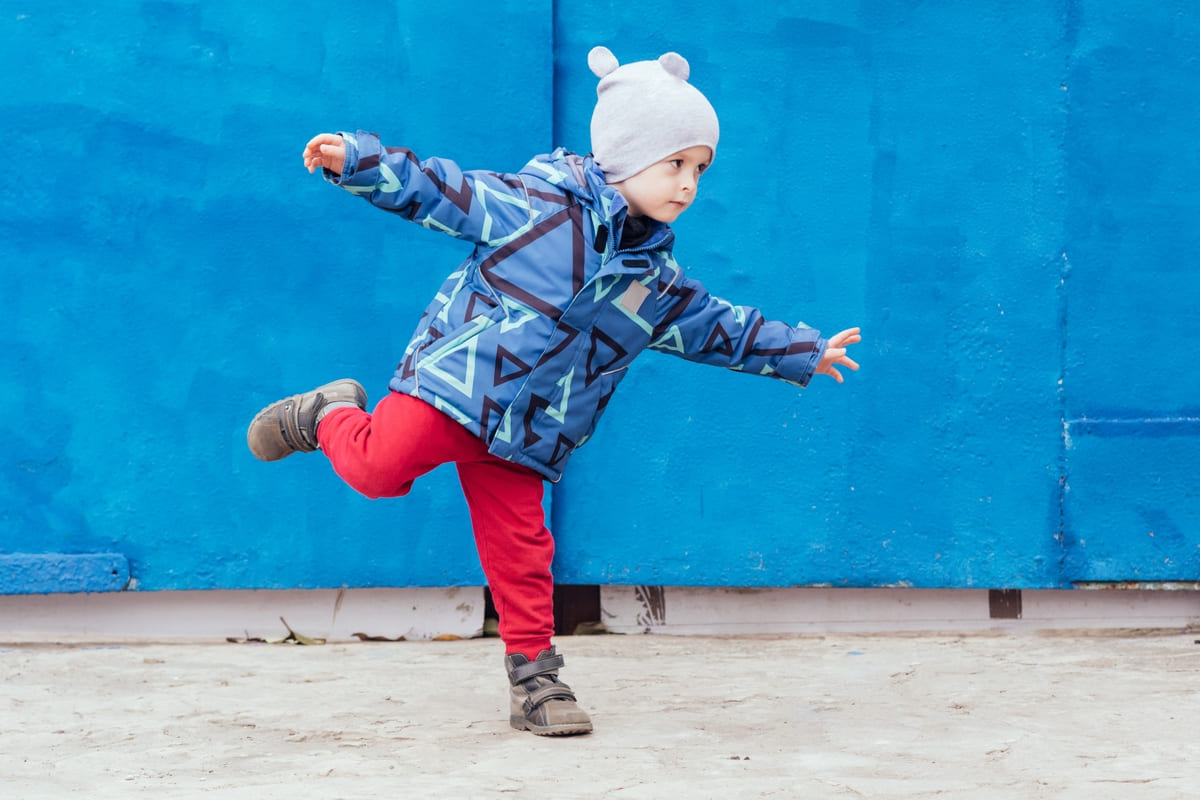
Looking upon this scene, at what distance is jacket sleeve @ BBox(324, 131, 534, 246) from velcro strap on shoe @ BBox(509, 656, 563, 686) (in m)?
0.85

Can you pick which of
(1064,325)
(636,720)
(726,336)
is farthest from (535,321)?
(1064,325)

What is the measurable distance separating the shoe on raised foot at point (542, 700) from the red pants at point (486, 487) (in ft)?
0.11

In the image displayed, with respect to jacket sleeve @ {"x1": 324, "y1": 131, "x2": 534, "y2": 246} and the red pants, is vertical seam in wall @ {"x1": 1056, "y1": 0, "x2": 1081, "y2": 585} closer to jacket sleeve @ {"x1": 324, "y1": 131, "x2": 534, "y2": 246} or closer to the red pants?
the red pants

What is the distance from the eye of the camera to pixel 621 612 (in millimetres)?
3615

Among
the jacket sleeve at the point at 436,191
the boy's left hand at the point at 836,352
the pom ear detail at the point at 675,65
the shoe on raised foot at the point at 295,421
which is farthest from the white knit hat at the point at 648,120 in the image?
the shoe on raised foot at the point at 295,421

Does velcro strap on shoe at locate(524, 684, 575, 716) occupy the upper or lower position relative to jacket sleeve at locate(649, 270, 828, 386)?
lower

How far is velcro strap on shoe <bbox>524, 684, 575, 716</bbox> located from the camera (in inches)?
98.7

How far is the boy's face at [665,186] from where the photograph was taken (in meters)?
2.49

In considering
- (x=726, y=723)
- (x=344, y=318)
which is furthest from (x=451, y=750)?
(x=344, y=318)

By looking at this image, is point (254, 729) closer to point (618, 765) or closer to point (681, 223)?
point (618, 765)

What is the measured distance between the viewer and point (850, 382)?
3.44 m

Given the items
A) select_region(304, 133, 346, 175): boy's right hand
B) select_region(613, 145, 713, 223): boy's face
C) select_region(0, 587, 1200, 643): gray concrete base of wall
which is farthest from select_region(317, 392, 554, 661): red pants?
select_region(0, 587, 1200, 643): gray concrete base of wall

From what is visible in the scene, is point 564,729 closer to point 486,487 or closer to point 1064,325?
point 486,487

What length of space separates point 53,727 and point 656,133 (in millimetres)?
1683
